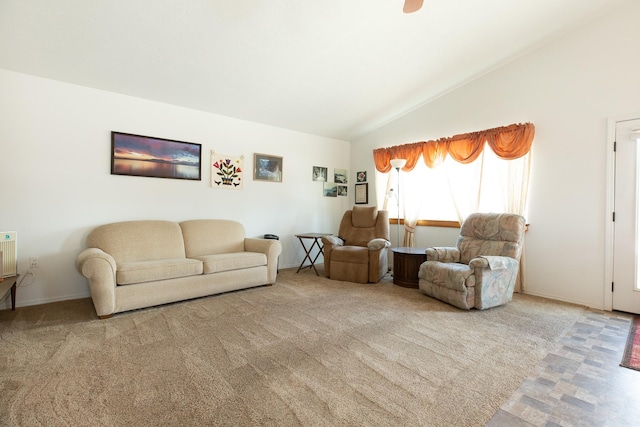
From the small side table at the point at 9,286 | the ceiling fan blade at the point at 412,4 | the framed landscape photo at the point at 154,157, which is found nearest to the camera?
the ceiling fan blade at the point at 412,4

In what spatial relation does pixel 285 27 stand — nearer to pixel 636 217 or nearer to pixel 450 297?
pixel 450 297

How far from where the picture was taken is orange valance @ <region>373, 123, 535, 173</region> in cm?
372

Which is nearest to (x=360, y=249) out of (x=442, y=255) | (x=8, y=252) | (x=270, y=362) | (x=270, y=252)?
(x=442, y=255)

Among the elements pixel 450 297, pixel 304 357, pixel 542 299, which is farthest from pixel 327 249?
pixel 542 299

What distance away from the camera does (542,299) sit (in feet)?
11.5

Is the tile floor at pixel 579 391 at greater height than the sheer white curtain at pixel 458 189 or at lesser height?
A: lesser

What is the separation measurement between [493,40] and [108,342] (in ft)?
16.3

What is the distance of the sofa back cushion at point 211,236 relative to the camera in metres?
3.81

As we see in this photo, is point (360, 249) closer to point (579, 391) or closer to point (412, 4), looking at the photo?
point (579, 391)

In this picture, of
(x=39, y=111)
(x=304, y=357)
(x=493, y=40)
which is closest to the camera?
(x=304, y=357)

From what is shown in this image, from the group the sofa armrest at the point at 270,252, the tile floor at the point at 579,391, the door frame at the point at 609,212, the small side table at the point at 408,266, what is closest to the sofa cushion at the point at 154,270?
the sofa armrest at the point at 270,252

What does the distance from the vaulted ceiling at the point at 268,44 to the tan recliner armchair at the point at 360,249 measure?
76.9 inches

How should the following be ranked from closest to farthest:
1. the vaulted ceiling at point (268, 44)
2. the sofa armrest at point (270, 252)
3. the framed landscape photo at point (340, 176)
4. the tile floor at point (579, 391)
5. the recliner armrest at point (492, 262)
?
the tile floor at point (579, 391), the vaulted ceiling at point (268, 44), the recliner armrest at point (492, 262), the sofa armrest at point (270, 252), the framed landscape photo at point (340, 176)

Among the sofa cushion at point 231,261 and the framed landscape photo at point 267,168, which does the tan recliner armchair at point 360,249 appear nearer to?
the sofa cushion at point 231,261
